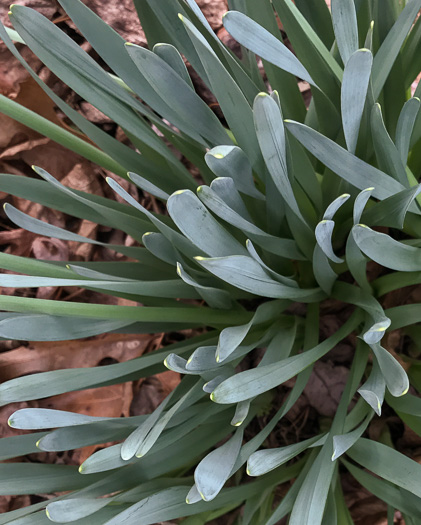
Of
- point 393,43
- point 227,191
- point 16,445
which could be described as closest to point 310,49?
point 393,43

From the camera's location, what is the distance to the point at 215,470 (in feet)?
1.42

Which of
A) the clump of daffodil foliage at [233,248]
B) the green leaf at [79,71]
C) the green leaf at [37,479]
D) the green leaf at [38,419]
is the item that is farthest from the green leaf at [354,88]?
the green leaf at [37,479]

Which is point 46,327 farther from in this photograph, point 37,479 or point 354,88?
point 354,88

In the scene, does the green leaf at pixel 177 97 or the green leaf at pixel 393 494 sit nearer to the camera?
the green leaf at pixel 177 97

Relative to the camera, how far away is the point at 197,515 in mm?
593

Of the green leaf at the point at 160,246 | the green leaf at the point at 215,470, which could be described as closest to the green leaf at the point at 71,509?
the green leaf at the point at 215,470

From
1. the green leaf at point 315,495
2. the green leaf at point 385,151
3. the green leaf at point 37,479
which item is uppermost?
the green leaf at point 385,151

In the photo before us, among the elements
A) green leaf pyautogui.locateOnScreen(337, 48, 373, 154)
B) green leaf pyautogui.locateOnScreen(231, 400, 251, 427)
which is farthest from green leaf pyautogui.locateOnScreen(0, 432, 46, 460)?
green leaf pyautogui.locateOnScreen(337, 48, 373, 154)

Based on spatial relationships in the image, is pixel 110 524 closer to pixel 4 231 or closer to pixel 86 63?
pixel 86 63

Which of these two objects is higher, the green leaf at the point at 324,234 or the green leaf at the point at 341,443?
the green leaf at the point at 324,234

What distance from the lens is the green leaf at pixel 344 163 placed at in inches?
15.9

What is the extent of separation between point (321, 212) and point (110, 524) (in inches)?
14.2

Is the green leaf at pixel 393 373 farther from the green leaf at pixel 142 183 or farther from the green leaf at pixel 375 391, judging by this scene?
the green leaf at pixel 142 183

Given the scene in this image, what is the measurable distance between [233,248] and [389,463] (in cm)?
23
